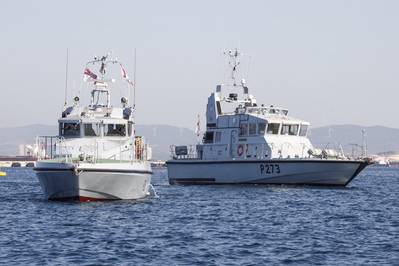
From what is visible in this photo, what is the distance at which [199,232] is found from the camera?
1467 inches

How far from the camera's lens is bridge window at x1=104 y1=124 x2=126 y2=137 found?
5128 cm

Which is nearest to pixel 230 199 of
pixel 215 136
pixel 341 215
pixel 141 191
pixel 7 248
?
pixel 141 191

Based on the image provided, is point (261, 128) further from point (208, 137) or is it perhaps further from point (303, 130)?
point (208, 137)

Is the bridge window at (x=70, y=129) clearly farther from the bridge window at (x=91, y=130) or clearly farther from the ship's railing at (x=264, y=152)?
the ship's railing at (x=264, y=152)

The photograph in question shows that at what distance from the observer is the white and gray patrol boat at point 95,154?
46.6m

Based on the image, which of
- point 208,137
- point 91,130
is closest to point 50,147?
point 91,130

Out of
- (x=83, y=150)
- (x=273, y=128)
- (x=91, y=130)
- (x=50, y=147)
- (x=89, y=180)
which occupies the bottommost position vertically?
(x=89, y=180)

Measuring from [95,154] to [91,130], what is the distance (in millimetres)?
2028

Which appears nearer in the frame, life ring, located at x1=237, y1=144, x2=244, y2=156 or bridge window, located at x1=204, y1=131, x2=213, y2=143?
life ring, located at x1=237, y1=144, x2=244, y2=156

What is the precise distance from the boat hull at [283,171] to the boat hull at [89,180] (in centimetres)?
2375

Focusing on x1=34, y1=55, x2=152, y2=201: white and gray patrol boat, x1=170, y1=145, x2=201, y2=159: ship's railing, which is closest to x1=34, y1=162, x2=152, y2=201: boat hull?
x1=34, y1=55, x2=152, y2=201: white and gray patrol boat

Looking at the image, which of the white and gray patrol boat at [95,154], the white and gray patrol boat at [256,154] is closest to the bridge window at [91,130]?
the white and gray patrol boat at [95,154]

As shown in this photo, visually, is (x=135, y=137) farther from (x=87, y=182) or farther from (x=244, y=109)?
(x=244, y=109)

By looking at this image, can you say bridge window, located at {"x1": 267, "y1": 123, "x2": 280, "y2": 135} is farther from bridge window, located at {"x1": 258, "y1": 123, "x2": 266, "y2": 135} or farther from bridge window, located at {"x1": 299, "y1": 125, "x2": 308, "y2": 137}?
bridge window, located at {"x1": 299, "y1": 125, "x2": 308, "y2": 137}
